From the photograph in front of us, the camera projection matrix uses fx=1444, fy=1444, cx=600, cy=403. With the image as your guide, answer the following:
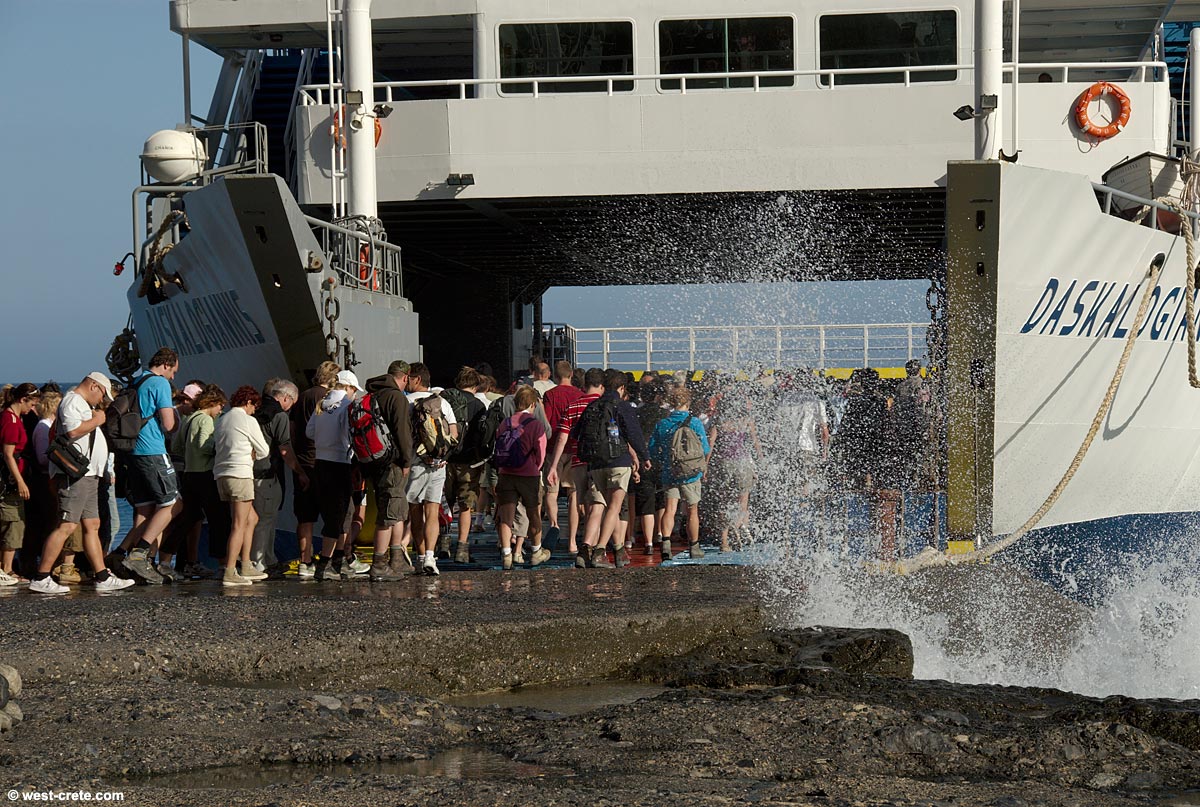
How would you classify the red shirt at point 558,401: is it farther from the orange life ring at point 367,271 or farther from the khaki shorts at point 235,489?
the orange life ring at point 367,271

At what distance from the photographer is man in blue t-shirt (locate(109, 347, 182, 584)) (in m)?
10.4

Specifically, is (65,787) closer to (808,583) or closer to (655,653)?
(655,653)

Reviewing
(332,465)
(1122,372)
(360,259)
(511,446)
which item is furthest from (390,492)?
(1122,372)

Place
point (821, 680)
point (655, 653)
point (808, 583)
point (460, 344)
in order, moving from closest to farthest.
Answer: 1. point (821, 680)
2. point (655, 653)
3. point (808, 583)
4. point (460, 344)

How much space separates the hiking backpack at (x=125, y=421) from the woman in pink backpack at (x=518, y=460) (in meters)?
2.67

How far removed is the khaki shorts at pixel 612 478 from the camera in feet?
37.2

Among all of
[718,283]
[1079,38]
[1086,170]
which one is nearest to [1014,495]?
[1086,170]

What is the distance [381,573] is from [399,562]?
0.18 meters

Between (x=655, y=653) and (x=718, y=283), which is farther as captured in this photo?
(x=718, y=283)

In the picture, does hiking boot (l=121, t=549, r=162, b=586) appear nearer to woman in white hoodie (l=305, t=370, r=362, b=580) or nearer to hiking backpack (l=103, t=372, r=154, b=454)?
hiking backpack (l=103, t=372, r=154, b=454)

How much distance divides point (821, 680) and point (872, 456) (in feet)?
17.9

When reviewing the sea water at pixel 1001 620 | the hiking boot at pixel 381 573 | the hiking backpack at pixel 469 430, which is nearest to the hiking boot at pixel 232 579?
the hiking boot at pixel 381 573

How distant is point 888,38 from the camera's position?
634 inches

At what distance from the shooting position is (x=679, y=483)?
12414mm
